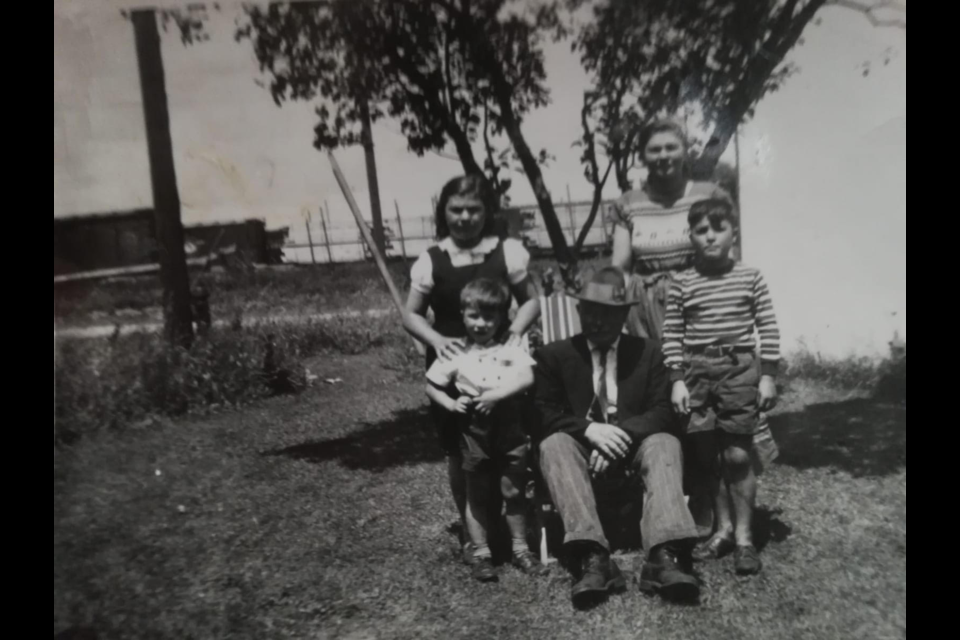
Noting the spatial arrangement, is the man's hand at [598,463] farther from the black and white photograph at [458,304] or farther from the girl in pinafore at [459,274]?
the girl in pinafore at [459,274]

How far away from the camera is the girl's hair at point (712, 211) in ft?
8.08

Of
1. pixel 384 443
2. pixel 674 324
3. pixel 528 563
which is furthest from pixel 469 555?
pixel 674 324

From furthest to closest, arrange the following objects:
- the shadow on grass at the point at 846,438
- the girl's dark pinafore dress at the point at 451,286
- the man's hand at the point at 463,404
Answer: the shadow on grass at the point at 846,438 < the girl's dark pinafore dress at the point at 451,286 < the man's hand at the point at 463,404

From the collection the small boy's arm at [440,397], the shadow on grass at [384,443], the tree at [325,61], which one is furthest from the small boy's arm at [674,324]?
the tree at [325,61]

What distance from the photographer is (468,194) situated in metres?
2.48

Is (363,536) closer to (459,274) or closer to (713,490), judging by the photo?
(459,274)

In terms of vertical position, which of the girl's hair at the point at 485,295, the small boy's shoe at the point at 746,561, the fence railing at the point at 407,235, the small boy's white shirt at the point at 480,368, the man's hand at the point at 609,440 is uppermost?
the fence railing at the point at 407,235

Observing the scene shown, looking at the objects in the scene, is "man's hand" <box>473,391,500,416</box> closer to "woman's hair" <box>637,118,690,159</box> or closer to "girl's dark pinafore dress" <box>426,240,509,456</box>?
"girl's dark pinafore dress" <box>426,240,509,456</box>

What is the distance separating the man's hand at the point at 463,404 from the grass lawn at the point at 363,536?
337 mm

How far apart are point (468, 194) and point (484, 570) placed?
1393 mm

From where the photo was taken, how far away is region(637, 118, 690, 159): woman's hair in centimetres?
255
